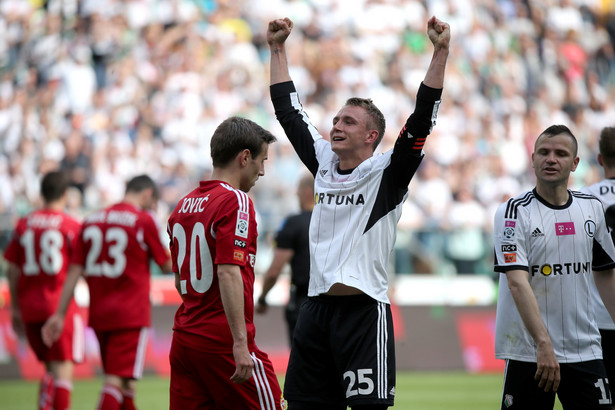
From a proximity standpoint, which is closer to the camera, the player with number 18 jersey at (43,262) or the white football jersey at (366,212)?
the white football jersey at (366,212)

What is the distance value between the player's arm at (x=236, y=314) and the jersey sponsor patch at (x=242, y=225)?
0.18 m

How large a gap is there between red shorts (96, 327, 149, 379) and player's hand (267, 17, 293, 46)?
312 centimetres

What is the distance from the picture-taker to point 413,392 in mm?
12008

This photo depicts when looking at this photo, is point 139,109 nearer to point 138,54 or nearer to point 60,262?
point 138,54

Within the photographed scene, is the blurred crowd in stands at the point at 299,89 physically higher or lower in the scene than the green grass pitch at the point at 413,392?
higher

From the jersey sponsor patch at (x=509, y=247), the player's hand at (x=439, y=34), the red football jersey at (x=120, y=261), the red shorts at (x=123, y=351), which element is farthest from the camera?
the red football jersey at (x=120, y=261)

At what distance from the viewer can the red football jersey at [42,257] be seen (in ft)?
28.4

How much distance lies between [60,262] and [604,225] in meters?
5.34

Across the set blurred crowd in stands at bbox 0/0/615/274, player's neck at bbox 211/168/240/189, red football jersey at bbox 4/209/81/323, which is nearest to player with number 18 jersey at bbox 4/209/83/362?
red football jersey at bbox 4/209/81/323

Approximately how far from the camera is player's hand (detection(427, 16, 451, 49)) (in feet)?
16.4

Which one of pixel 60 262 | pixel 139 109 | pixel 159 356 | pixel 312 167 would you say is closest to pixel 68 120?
pixel 139 109

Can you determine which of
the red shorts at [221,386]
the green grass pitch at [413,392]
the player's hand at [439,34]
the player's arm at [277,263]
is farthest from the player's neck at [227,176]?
the green grass pitch at [413,392]

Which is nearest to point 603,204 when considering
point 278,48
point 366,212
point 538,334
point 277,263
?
point 538,334

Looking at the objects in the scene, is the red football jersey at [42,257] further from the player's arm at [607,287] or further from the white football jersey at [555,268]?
the player's arm at [607,287]
